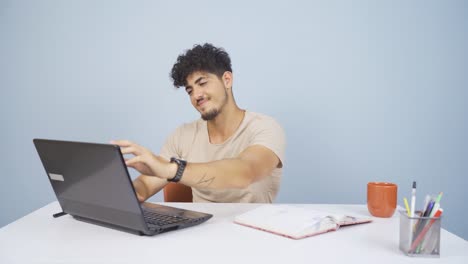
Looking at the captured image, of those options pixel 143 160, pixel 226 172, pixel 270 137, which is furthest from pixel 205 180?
pixel 270 137

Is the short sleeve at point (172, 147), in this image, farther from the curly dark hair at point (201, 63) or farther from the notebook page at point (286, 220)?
the notebook page at point (286, 220)

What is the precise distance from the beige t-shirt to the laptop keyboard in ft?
1.76

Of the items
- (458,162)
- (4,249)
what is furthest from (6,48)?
(458,162)

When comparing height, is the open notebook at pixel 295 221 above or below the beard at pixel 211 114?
below

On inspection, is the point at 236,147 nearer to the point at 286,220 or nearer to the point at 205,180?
the point at 205,180

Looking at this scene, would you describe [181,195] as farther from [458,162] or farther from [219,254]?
[458,162]

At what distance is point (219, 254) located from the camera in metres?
0.98

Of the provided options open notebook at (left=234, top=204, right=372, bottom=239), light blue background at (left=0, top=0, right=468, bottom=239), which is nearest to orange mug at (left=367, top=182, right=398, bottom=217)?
open notebook at (left=234, top=204, right=372, bottom=239)

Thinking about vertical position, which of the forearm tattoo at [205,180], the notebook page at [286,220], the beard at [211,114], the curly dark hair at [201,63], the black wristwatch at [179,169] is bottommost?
the notebook page at [286,220]

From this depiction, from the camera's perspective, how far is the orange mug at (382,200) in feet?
4.38

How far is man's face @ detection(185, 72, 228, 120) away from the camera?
6.37ft

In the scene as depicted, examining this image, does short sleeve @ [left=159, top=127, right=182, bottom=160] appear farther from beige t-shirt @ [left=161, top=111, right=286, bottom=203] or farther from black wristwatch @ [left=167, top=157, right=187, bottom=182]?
black wristwatch @ [left=167, top=157, right=187, bottom=182]

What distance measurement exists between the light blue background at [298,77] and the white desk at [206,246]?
1.50 meters

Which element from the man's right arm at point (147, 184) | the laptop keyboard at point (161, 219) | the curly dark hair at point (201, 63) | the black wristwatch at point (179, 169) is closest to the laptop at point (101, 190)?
the laptop keyboard at point (161, 219)
